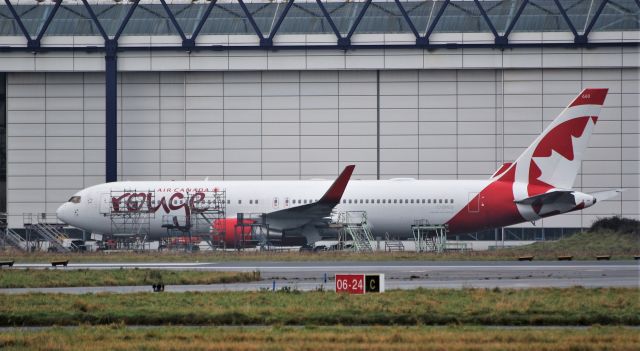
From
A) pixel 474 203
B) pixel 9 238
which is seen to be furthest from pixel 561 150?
pixel 9 238

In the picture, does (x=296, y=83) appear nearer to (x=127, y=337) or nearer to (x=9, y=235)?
(x=9, y=235)

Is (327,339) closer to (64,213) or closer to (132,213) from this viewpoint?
(132,213)

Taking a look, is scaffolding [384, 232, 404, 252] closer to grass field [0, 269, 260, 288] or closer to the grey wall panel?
the grey wall panel

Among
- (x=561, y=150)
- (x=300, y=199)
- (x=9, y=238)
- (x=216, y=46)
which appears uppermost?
(x=216, y=46)

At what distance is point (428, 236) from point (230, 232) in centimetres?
1067

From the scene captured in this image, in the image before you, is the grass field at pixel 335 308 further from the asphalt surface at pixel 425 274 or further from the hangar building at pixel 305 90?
the hangar building at pixel 305 90

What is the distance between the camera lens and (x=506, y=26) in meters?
68.7

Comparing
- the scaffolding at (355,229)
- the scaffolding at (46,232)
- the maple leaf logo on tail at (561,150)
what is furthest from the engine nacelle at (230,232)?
the maple leaf logo on tail at (561,150)

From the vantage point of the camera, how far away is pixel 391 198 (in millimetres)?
59219

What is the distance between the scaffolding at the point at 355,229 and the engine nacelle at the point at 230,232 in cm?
478

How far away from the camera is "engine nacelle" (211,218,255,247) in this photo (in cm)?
5819

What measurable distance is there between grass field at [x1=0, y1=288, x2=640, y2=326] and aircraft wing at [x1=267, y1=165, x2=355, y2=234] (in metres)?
26.9

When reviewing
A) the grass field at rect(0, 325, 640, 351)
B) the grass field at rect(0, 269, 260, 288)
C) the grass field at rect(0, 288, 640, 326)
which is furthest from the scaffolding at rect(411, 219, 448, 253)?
the grass field at rect(0, 325, 640, 351)

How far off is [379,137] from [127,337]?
4914 centimetres
